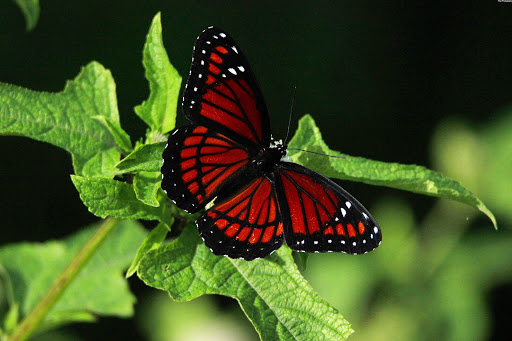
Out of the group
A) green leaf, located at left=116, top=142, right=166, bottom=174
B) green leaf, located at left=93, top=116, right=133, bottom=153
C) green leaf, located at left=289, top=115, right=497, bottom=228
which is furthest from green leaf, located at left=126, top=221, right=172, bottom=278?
green leaf, located at left=289, top=115, right=497, bottom=228

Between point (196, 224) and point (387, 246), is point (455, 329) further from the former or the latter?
point (196, 224)

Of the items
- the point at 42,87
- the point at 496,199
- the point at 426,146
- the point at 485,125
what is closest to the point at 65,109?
the point at 42,87

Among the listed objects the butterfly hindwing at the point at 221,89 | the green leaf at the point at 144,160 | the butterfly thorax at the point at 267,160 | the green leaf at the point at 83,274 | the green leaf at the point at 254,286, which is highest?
the butterfly hindwing at the point at 221,89

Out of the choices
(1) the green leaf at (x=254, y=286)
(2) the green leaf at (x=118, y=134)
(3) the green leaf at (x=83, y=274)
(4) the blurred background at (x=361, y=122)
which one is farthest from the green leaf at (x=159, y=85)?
(4) the blurred background at (x=361, y=122)

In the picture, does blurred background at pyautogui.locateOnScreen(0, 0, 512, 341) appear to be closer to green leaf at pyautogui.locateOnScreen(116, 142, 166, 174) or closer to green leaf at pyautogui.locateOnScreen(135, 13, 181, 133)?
green leaf at pyautogui.locateOnScreen(135, 13, 181, 133)

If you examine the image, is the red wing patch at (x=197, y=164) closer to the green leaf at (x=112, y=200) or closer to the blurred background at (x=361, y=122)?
the green leaf at (x=112, y=200)

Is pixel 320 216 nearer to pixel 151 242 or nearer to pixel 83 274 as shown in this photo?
pixel 151 242

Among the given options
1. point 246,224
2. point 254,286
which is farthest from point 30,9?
point 254,286
